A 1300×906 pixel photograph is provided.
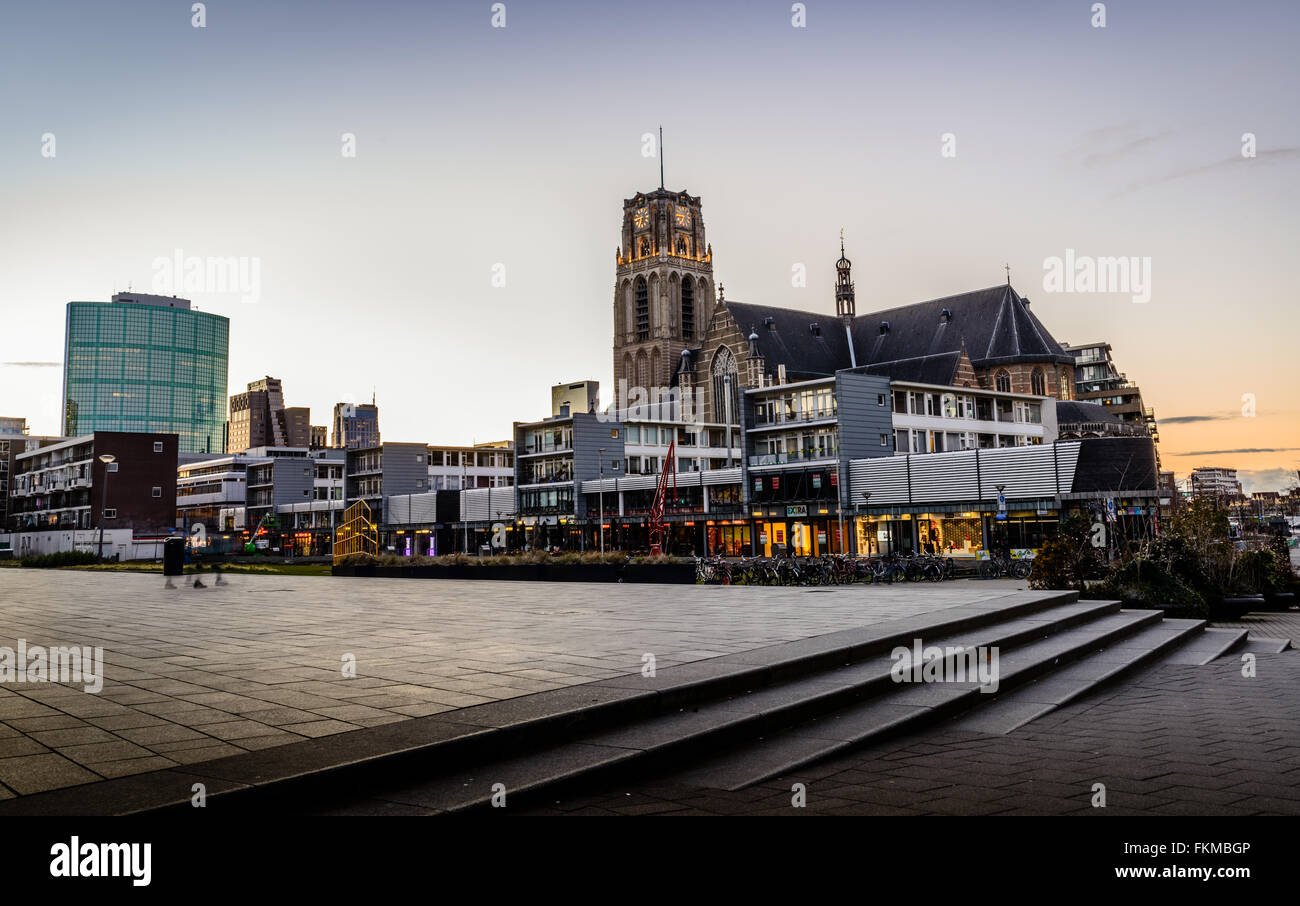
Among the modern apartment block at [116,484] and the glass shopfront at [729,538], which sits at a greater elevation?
the modern apartment block at [116,484]

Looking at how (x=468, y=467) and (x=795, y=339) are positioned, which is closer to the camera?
(x=795, y=339)

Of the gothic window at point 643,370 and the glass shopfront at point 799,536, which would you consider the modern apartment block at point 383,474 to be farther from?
the glass shopfront at point 799,536

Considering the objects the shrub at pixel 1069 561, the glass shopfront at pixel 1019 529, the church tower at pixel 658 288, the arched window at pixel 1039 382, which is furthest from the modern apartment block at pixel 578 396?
the shrub at pixel 1069 561

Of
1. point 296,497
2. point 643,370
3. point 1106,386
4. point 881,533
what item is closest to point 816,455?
point 881,533

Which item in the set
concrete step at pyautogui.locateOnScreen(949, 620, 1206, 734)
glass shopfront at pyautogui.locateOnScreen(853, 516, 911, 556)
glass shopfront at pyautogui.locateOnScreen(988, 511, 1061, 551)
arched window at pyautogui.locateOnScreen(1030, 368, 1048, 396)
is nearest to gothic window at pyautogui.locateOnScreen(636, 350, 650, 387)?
arched window at pyautogui.locateOnScreen(1030, 368, 1048, 396)

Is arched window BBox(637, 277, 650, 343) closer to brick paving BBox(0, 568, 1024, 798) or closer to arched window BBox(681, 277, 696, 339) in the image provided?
arched window BBox(681, 277, 696, 339)

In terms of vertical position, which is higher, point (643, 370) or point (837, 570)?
point (643, 370)

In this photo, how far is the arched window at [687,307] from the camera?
413ft

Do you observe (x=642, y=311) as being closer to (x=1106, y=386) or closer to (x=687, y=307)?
(x=687, y=307)

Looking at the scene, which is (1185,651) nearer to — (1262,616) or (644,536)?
(1262,616)

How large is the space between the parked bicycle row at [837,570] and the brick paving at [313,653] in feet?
28.5

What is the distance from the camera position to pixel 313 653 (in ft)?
29.6

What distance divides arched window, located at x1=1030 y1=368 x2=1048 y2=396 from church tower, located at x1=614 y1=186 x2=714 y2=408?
47.5 meters

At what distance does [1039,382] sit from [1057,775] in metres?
92.3
